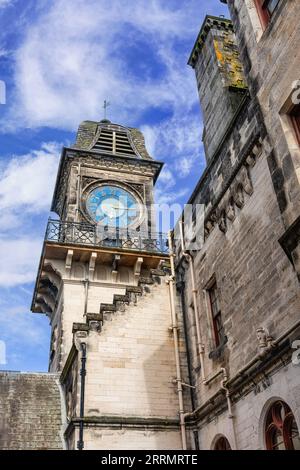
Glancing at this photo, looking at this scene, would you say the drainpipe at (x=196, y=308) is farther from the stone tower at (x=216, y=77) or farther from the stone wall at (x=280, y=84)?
the stone wall at (x=280, y=84)

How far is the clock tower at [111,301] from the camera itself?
12695 mm

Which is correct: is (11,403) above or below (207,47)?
below

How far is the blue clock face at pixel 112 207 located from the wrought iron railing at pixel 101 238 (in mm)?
705

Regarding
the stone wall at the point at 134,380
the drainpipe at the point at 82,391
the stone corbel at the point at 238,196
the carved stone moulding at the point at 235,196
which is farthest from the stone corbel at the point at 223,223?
the drainpipe at the point at 82,391

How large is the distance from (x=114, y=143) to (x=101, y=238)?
7025 mm

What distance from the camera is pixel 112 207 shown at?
2241 centimetres

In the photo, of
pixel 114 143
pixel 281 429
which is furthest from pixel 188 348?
pixel 114 143

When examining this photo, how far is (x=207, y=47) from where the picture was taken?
1853cm

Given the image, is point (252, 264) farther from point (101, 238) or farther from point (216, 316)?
point (101, 238)

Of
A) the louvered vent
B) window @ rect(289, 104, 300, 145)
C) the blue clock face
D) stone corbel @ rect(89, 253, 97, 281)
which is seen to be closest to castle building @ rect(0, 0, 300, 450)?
window @ rect(289, 104, 300, 145)

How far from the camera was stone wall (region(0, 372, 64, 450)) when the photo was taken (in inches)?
525
